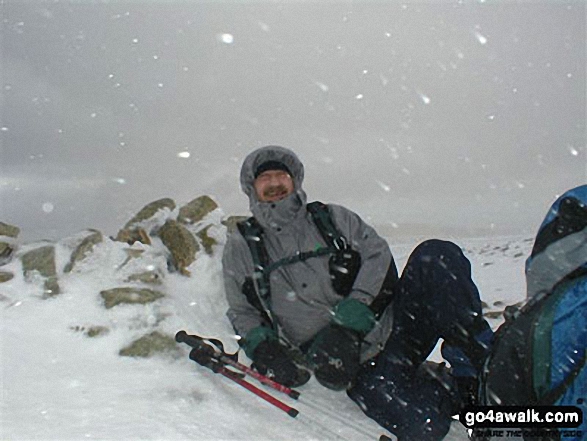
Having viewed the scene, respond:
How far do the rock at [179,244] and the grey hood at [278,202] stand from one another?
81.8 inches

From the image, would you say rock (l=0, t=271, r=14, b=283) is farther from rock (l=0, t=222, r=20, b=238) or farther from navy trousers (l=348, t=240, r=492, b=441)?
navy trousers (l=348, t=240, r=492, b=441)

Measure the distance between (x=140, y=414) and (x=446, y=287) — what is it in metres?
2.44

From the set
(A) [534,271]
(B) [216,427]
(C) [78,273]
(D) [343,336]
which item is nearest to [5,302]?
(C) [78,273]

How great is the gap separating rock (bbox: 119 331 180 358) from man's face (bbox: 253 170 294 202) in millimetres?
1626

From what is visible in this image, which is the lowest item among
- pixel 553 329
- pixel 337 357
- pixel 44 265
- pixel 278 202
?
pixel 337 357

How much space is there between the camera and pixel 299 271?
4484mm

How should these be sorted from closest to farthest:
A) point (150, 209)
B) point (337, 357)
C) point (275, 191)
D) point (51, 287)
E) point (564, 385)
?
point (564, 385)
point (337, 357)
point (275, 191)
point (51, 287)
point (150, 209)

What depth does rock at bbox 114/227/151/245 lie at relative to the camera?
24.4 feet

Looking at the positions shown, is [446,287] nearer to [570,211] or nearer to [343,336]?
[343,336]

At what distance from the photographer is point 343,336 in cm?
397

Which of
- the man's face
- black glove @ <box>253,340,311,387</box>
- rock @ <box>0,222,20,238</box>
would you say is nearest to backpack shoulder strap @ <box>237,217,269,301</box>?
the man's face

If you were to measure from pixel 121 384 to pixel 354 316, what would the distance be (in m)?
1.95

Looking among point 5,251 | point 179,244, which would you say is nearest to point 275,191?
point 179,244

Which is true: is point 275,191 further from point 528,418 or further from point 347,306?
point 528,418
